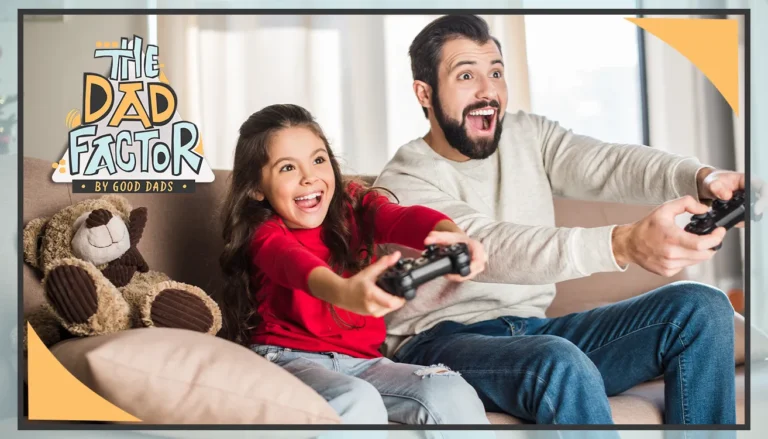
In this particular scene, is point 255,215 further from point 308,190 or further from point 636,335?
point 636,335

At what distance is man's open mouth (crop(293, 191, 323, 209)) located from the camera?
1.29 m

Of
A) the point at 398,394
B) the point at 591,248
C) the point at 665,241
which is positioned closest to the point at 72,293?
the point at 398,394

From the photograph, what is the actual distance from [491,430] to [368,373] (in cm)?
20

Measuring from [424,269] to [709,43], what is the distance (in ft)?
1.99

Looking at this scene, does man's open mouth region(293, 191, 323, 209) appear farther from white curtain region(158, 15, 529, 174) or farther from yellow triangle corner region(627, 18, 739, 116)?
yellow triangle corner region(627, 18, 739, 116)

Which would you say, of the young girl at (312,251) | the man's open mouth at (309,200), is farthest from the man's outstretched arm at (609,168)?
the man's open mouth at (309,200)

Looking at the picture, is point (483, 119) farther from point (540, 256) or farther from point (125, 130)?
point (125, 130)

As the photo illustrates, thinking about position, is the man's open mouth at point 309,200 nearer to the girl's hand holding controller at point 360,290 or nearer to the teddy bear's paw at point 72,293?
the girl's hand holding controller at point 360,290

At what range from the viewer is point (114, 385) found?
1196 millimetres

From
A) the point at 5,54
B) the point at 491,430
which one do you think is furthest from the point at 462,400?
the point at 5,54

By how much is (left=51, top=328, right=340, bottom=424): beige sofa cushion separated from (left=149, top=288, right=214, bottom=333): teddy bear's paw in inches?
2.4

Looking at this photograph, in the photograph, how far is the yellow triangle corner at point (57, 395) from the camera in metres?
1.26

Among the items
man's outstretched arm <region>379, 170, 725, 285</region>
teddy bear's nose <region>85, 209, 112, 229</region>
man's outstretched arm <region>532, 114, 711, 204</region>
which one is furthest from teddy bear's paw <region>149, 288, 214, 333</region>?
man's outstretched arm <region>532, 114, 711, 204</region>

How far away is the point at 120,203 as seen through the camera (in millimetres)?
1335
